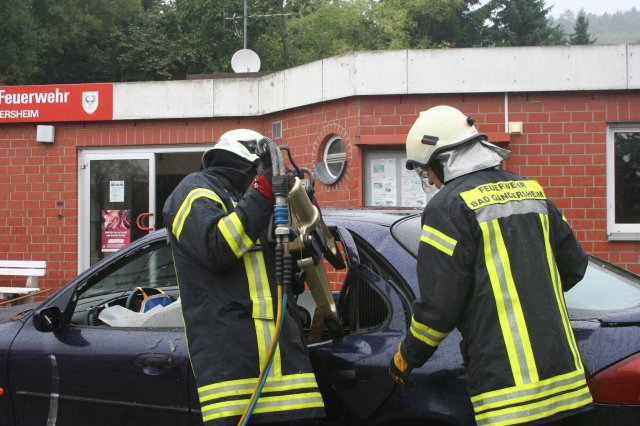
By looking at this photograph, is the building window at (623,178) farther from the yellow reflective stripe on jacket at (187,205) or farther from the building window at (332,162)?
the yellow reflective stripe on jacket at (187,205)

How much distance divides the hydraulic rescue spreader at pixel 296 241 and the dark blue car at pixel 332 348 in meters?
0.15

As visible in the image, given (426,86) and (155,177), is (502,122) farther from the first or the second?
(155,177)

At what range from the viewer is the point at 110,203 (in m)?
10.8

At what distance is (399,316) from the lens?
300cm

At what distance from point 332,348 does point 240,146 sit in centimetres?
90

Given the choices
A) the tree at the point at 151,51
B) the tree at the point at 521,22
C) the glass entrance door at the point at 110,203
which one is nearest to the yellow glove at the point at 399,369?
the glass entrance door at the point at 110,203

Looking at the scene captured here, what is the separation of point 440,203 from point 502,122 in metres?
6.56

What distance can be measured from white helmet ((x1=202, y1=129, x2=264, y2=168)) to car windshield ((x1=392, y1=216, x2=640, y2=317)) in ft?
2.24

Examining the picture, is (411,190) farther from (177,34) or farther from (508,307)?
(177,34)

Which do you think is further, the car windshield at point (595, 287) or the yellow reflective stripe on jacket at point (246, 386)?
the car windshield at point (595, 287)

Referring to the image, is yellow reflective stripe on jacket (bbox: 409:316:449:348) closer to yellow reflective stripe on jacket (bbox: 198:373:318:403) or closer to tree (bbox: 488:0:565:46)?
yellow reflective stripe on jacket (bbox: 198:373:318:403)

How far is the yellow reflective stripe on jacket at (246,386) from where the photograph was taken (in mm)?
2779

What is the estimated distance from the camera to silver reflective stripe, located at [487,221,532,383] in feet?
7.88

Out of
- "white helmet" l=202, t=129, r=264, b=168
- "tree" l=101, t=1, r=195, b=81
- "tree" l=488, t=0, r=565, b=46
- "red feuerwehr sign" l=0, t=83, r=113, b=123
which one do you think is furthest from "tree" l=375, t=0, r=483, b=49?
"white helmet" l=202, t=129, r=264, b=168
